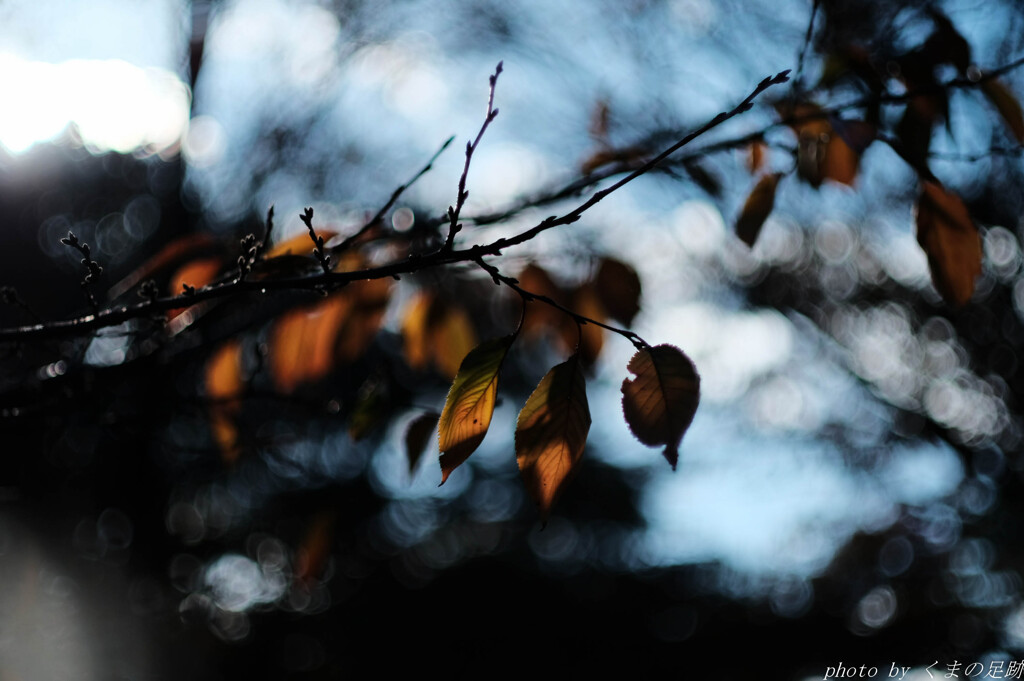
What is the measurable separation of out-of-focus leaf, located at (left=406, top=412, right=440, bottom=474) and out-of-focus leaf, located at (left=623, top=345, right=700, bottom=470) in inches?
16.2

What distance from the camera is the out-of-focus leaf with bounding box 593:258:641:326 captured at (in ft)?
3.07

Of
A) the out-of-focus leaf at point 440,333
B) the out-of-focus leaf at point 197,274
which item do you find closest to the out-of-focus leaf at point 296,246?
the out-of-focus leaf at point 197,274

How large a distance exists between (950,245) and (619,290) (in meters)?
0.43

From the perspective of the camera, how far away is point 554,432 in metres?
0.58

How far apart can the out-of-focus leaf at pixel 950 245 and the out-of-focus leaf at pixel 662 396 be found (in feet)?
1.44

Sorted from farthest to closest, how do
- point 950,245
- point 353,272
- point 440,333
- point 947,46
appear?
point 440,333 < point 947,46 < point 950,245 < point 353,272

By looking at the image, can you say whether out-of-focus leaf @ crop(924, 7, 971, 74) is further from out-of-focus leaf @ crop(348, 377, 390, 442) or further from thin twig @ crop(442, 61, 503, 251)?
out-of-focus leaf @ crop(348, 377, 390, 442)

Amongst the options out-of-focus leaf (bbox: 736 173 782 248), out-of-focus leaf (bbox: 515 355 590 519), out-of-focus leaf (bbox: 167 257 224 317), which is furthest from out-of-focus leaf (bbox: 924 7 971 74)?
out-of-focus leaf (bbox: 167 257 224 317)

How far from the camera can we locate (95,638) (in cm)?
391

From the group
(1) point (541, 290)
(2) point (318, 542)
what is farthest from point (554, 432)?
(2) point (318, 542)

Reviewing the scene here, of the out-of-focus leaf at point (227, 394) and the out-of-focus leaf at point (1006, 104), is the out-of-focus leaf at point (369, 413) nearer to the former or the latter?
the out-of-focus leaf at point (227, 394)

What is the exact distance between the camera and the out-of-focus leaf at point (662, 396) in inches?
22.8

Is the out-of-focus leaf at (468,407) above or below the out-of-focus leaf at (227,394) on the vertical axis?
below

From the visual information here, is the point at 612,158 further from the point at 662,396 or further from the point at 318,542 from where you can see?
the point at 318,542
